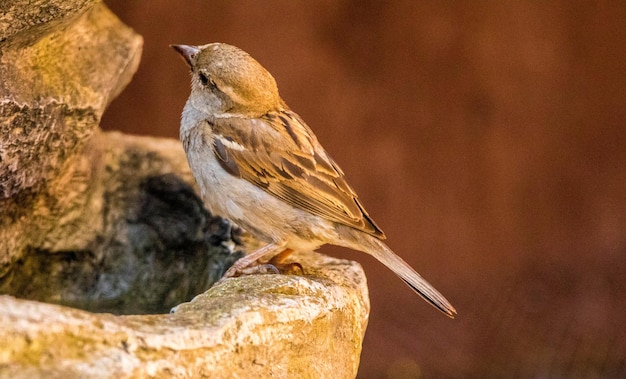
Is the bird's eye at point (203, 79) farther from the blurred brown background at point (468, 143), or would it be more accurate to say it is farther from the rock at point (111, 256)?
the blurred brown background at point (468, 143)

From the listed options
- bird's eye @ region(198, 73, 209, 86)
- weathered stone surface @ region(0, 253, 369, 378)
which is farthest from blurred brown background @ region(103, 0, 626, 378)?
weathered stone surface @ region(0, 253, 369, 378)

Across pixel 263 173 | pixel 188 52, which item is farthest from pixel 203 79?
pixel 263 173

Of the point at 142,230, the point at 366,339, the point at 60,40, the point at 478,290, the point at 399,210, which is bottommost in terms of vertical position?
the point at 366,339

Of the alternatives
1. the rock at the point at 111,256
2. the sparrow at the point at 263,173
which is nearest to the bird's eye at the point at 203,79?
the sparrow at the point at 263,173

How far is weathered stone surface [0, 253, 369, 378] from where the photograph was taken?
1.60 meters

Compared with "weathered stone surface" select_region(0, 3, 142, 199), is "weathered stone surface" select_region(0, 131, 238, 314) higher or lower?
lower

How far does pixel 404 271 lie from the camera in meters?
2.66

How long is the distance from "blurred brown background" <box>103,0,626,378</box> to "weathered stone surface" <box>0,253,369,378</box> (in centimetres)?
209

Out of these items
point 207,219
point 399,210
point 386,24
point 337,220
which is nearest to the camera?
point 337,220

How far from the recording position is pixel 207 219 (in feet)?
9.98

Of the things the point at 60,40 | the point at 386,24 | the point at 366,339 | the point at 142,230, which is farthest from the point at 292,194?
the point at 366,339

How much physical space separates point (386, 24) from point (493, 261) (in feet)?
4.76

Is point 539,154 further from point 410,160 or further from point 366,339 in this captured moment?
point 366,339

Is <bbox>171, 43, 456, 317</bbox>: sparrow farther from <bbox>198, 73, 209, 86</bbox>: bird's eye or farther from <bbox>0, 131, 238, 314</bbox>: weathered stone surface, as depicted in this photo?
<bbox>0, 131, 238, 314</bbox>: weathered stone surface
